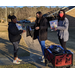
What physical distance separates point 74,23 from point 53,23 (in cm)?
1995

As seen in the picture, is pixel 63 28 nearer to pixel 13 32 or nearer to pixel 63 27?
pixel 63 27

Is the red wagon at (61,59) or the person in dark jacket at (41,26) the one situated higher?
the person in dark jacket at (41,26)

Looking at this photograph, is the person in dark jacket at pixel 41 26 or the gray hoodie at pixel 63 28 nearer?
the gray hoodie at pixel 63 28

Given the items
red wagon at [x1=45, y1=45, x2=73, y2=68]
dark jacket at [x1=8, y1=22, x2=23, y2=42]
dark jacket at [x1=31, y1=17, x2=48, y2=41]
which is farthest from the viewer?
dark jacket at [x1=31, y1=17, x2=48, y2=41]

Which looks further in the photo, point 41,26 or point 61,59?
point 41,26

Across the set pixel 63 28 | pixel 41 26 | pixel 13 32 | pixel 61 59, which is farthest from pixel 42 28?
pixel 61 59

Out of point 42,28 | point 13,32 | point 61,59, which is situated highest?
point 42,28

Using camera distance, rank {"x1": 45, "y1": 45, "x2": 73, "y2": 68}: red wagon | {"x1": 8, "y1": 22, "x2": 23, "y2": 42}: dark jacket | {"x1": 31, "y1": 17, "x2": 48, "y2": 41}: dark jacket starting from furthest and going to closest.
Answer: {"x1": 31, "y1": 17, "x2": 48, "y2": 41}: dark jacket < {"x1": 8, "y1": 22, "x2": 23, "y2": 42}: dark jacket < {"x1": 45, "y1": 45, "x2": 73, "y2": 68}: red wagon

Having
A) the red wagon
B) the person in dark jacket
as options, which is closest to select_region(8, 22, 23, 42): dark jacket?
the person in dark jacket

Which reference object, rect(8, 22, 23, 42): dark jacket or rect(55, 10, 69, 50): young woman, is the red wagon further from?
rect(8, 22, 23, 42): dark jacket

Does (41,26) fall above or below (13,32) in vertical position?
above

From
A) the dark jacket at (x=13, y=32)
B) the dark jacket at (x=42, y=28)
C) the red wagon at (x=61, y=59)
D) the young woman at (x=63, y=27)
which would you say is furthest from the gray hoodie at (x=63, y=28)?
the dark jacket at (x=13, y=32)

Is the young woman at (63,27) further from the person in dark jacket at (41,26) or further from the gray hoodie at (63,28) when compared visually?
the person in dark jacket at (41,26)

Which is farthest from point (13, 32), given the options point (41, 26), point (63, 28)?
point (63, 28)
